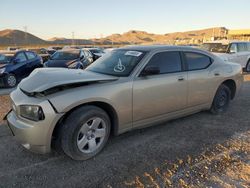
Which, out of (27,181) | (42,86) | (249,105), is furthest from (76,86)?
(249,105)

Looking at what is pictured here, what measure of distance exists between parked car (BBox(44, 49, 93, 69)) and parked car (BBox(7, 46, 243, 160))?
665cm

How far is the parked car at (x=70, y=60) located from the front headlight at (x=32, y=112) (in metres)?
7.76

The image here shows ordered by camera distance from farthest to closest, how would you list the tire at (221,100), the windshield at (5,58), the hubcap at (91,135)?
the windshield at (5,58), the tire at (221,100), the hubcap at (91,135)

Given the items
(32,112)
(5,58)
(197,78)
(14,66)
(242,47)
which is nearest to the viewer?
(32,112)

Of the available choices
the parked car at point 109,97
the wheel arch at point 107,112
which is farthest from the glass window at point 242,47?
the wheel arch at point 107,112

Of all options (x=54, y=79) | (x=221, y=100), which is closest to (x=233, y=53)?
(x=221, y=100)

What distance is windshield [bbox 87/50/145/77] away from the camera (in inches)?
163

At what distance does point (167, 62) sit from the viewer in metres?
4.52

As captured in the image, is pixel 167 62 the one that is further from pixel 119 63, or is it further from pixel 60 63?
pixel 60 63

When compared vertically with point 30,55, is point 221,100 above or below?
below

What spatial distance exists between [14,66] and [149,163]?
851 cm

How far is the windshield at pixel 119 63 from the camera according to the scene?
4.14 metres

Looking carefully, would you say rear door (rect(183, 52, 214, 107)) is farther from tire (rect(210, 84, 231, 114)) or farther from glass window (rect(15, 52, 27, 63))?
glass window (rect(15, 52, 27, 63))

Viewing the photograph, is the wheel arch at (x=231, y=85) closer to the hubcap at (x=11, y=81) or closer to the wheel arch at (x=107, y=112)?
the wheel arch at (x=107, y=112)
